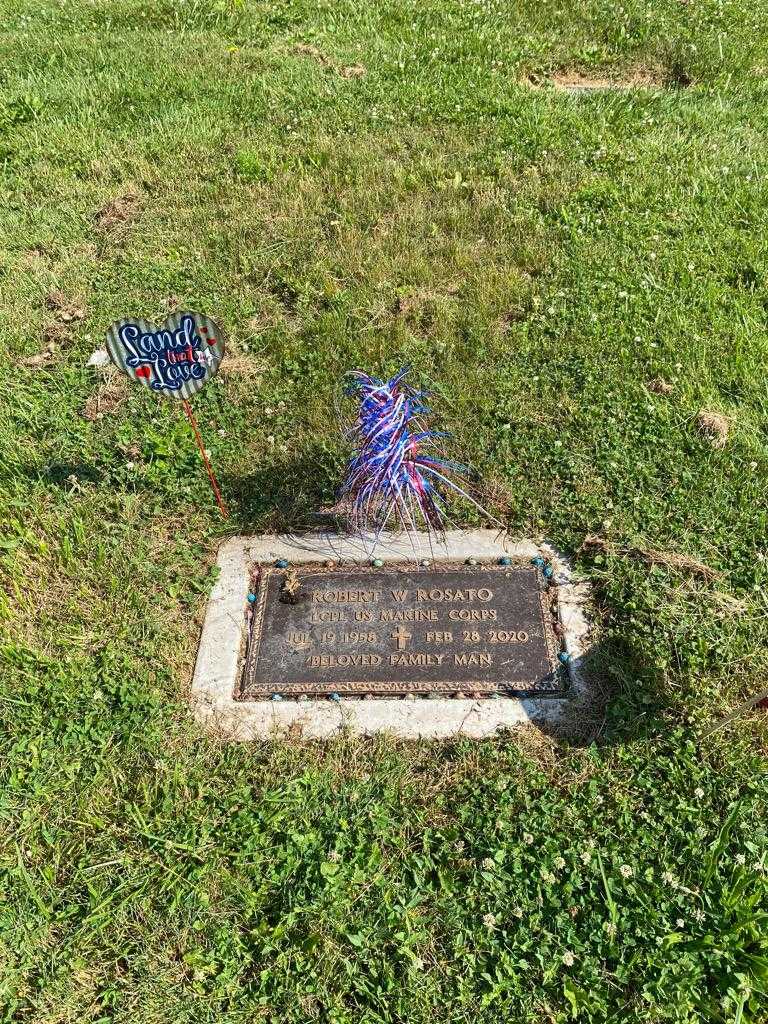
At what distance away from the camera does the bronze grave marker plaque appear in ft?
10.5

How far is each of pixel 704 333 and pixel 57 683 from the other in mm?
3969

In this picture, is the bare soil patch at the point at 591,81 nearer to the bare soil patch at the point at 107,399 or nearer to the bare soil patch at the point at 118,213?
the bare soil patch at the point at 118,213

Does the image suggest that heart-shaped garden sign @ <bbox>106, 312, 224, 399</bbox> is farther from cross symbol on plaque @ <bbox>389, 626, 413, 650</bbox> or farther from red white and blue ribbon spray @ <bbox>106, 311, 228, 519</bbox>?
cross symbol on plaque @ <bbox>389, 626, 413, 650</bbox>

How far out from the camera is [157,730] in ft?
10.2

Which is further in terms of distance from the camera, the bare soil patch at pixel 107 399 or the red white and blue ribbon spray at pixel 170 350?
the bare soil patch at pixel 107 399

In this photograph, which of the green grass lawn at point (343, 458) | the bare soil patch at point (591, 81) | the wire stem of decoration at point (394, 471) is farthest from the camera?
the bare soil patch at point (591, 81)

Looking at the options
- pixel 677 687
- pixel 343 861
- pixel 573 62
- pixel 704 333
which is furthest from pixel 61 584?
pixel 573 62

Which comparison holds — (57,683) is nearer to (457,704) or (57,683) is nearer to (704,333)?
(457,704)

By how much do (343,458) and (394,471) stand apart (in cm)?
61

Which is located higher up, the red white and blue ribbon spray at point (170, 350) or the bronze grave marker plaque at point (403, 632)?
the red white and blue ribbon spray at point (170, 350)

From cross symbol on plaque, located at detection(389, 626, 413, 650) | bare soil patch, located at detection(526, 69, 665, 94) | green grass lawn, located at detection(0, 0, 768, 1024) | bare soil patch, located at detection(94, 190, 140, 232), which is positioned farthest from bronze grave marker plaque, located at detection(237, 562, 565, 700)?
bare soil patch, located at detection(526, 69, 665, 94)

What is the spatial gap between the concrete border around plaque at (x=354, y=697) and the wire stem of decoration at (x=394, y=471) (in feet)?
0.41

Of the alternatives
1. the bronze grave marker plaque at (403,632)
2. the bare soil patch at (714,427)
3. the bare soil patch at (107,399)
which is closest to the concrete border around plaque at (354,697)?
the bronze grave marker plaque at (403,632)

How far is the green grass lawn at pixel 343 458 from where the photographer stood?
2523 mm
